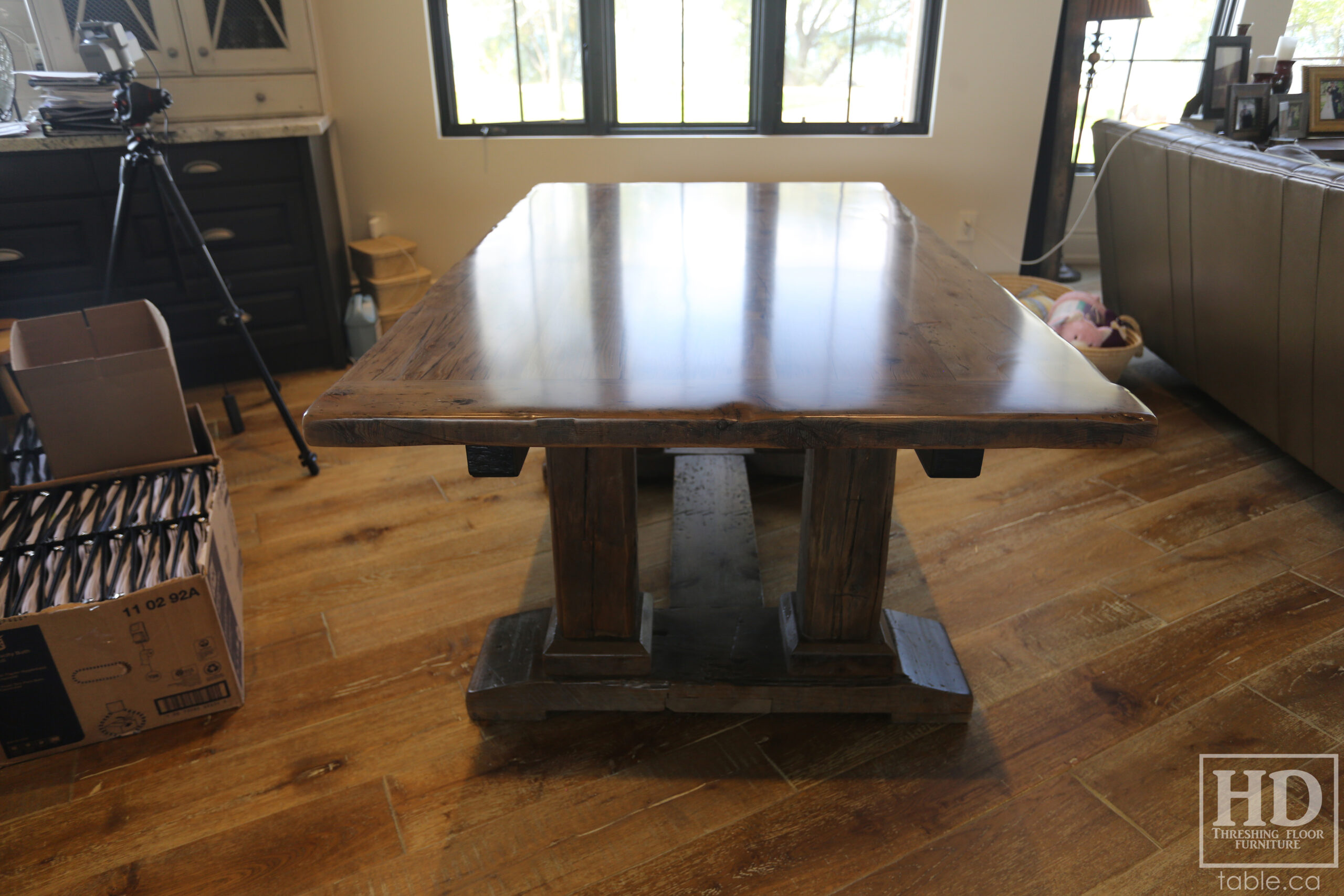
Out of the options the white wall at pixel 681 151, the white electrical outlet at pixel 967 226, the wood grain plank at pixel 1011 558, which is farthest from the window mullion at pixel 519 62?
the wood grain plank at pixel 1011 558

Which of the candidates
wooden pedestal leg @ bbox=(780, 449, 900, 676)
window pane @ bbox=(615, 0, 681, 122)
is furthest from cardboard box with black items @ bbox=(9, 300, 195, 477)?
window pane @ bbox=(615, 0, 681, 122)

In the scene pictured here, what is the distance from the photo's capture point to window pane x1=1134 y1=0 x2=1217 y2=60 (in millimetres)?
3852

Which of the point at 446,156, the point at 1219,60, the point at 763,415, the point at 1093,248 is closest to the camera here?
the point at 763,415

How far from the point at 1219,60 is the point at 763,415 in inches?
116

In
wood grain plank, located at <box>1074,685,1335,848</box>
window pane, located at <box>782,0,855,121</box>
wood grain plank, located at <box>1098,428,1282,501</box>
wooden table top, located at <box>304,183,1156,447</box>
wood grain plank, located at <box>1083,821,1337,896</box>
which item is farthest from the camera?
window pane, located at <box>782,0,855,121</box>

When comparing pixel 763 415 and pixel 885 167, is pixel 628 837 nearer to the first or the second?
pixel 763 415

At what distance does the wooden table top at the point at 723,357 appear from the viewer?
0.93 metres

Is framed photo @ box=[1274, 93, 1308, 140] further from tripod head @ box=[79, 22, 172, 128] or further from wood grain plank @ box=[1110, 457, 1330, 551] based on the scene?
tripod head @ box=[79, 22, 172, 128]

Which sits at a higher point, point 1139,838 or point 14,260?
point 14,260

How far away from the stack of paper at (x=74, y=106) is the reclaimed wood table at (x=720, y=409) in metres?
1.43

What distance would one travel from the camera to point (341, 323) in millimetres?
3049

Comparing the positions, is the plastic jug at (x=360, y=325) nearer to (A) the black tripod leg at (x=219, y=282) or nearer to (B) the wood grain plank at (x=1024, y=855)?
(A) the black tripod leg at (x=219, y=282)

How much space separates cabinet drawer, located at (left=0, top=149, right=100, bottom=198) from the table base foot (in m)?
2.06

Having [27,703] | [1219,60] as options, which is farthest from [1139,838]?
[1219,60]
